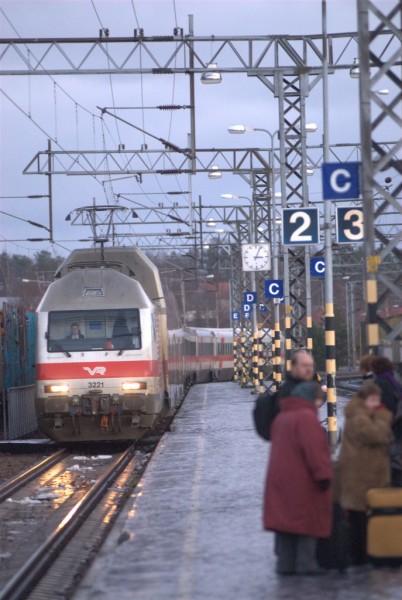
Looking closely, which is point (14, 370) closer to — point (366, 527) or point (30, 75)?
point (30, 75)

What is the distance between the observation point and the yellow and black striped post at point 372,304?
1167 centimetres

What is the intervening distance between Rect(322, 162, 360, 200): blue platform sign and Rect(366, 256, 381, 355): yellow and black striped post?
1.53 m

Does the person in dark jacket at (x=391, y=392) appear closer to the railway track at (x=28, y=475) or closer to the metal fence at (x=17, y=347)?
the railway track at (x=28, y=475)

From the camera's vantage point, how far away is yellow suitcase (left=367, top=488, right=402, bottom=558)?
943cm

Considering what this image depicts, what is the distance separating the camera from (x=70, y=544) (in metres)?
12.9

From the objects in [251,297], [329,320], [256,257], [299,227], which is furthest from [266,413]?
[251,297]

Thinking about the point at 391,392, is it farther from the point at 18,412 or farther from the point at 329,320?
the point at 18,412

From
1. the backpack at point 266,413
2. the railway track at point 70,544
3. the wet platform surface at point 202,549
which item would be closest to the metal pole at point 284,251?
the wet platform surface at point 202,549

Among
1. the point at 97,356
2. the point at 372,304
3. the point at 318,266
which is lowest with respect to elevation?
the point at 97,356

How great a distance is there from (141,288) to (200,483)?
7.71 m

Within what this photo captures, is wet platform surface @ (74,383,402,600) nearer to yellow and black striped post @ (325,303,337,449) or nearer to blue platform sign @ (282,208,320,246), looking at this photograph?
yellow and black striped post @ (325,303,337,449)

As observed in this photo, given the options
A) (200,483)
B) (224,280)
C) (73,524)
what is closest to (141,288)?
(200,483)

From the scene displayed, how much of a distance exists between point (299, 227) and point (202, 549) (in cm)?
1168

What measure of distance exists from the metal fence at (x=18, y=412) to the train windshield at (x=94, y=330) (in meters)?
3.74
